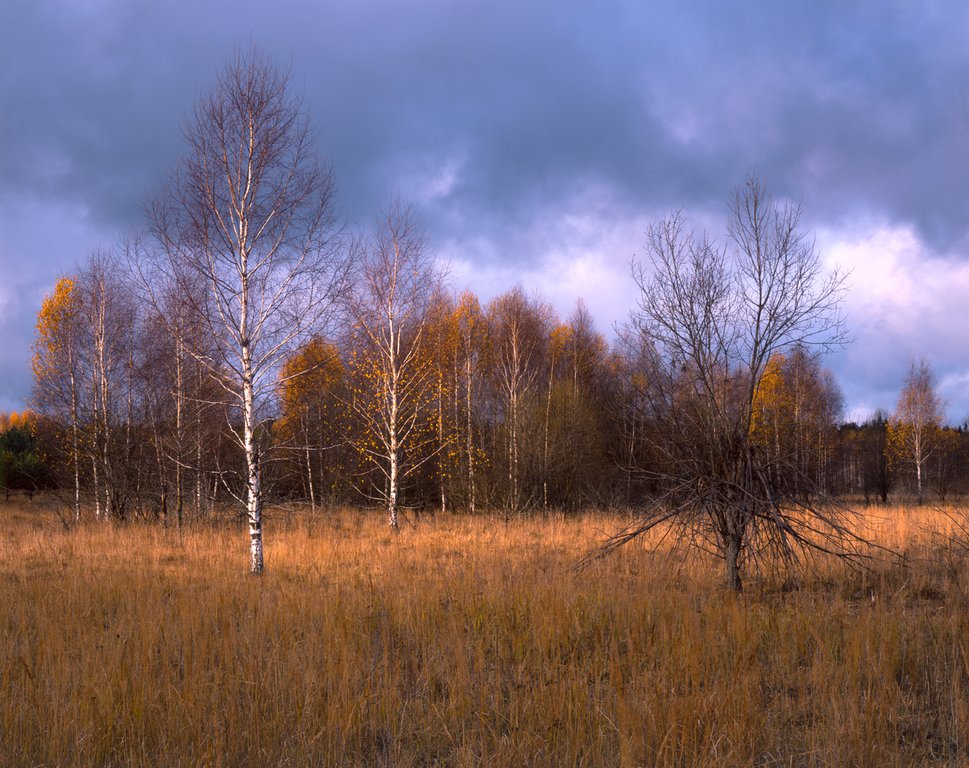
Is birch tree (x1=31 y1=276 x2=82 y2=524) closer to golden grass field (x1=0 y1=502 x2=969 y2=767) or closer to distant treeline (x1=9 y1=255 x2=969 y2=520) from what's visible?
distant treeline (x1=9 y1=255 x2=969 y2=520)

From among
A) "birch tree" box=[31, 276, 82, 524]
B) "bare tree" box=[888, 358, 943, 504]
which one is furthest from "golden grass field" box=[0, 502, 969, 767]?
"bare tree" box=[888, 358, 943, 504]

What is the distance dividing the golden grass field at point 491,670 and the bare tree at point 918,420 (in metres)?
30.5

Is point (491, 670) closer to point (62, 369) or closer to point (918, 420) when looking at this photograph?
point (62, 369)

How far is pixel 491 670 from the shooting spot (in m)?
4.86

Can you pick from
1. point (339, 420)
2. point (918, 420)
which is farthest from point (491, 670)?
point (918, 420)

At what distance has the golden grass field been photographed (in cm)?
352

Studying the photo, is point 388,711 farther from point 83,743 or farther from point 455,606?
point 455,606

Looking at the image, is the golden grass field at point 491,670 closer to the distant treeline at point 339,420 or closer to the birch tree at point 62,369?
the distant treeline at point 339,420

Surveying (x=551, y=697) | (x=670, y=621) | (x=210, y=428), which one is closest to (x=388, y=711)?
(x=551, y=697)

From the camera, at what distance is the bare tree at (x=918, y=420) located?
1337 inches

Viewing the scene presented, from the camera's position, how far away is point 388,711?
3957 mm

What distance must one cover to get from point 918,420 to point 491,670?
3693cm

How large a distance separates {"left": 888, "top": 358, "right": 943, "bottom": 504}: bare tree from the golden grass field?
30522 mm

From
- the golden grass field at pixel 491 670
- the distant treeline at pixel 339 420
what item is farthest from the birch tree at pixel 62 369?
the golden grass field at pixel 491 670
